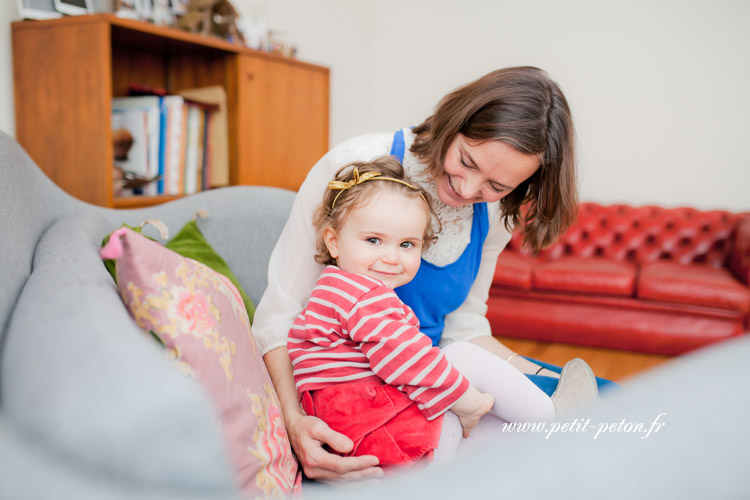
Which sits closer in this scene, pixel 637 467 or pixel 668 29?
pixel 637 467

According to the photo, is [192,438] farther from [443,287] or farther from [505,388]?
[443,287]

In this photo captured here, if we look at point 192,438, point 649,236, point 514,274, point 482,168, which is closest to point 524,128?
point 482,168

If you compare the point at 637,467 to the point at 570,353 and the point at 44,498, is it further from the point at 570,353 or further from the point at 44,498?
the point at 570,353

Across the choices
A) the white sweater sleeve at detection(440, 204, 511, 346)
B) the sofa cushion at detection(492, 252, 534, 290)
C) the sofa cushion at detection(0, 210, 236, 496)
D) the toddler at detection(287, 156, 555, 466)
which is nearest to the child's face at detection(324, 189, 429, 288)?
the toddler at detection(287, 156, 555, 466)

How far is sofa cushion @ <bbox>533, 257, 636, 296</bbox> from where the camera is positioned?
140 inches

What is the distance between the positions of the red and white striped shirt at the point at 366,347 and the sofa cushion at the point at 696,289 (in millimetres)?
2894

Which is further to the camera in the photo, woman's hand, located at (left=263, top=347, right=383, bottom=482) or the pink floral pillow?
woman's hand, located at (left=263, top=347, right=383, bottom=482)

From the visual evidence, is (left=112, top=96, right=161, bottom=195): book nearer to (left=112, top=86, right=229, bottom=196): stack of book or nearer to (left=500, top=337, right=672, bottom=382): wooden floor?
(left=112, top=86, right=229, bottom=196): stack of book

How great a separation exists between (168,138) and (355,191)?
1387 millimetres

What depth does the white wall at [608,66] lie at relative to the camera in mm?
4238

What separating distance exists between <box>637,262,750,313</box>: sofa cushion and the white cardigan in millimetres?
2452

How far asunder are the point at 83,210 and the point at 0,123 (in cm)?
92

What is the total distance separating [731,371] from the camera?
0.55 meters

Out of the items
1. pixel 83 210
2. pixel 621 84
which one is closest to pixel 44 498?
pixel 83 210
